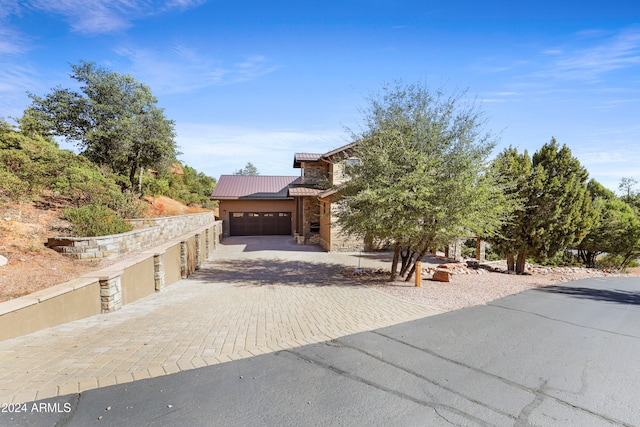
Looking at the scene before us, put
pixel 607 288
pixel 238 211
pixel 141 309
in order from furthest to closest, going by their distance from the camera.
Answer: pixel 238 211
pixel 607 288
pixel 141 309

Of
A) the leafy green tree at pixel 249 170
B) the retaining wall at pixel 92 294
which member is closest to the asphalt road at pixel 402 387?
the retaining wall at pixel 92 294

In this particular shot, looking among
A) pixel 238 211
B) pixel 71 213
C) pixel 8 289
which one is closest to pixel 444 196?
pixel 8 289

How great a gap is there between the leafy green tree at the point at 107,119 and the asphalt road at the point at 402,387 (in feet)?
57.6

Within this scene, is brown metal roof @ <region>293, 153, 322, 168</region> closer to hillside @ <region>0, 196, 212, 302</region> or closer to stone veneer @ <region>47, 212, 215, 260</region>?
stone veneer @ <region>47, 212, 215, 260</region>

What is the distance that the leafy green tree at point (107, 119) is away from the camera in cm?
1780

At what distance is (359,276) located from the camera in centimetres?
1250

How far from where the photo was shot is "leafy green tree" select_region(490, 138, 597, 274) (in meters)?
14.2

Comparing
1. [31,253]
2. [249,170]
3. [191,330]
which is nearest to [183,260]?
[31,253]

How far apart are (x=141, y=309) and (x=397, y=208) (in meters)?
7.03

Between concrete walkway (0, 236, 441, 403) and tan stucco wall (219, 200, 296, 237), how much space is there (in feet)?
59.5

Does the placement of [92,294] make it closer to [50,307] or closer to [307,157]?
[50,307]

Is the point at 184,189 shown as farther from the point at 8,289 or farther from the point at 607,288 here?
the point at 607,288

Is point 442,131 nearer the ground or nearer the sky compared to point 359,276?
nearer the sky

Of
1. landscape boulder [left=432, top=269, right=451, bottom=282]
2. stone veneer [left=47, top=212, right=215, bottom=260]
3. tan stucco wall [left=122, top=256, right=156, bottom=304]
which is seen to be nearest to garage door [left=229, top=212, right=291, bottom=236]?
stone veneer [left=47, top=212, right=215, bottom=260]
